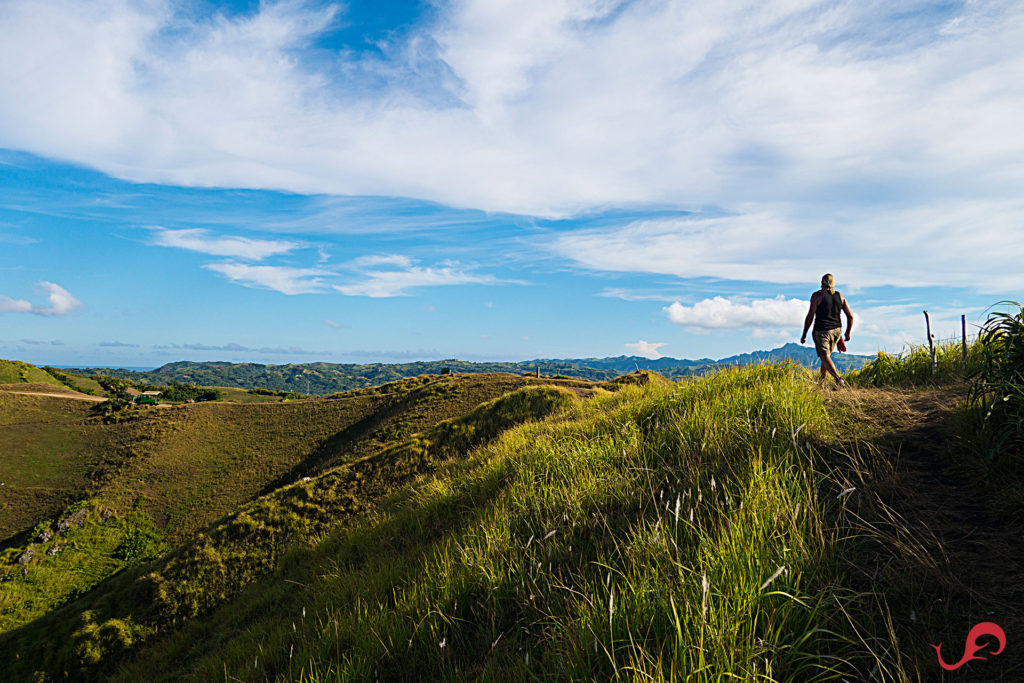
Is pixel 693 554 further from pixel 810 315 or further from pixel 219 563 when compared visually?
pixel 219 563

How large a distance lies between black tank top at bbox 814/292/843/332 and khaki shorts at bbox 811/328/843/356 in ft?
0.32

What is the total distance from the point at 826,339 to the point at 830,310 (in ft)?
2.68

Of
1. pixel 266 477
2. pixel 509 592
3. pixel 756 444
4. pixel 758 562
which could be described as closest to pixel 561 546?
pixel 509 592

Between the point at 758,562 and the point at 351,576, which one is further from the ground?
the point at 758,562

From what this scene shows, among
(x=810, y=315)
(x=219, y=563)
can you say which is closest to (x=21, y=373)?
(x=219, y=563)

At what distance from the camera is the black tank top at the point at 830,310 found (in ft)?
43.8

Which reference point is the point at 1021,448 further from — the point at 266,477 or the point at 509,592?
the point at 266,477

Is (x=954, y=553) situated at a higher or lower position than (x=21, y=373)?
higher

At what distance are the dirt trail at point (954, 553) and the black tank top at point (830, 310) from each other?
294 inches

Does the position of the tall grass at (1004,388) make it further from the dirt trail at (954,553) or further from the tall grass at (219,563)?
the tall grass at (219,563)

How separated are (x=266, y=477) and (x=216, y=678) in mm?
39752

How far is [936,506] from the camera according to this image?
4.71m

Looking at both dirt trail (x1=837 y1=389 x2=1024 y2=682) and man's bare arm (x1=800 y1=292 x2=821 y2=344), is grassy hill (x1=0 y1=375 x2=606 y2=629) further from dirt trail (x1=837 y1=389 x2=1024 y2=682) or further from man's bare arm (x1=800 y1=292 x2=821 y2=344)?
dirt trail (x1=837 y1=389 x2=1024 y2=682)

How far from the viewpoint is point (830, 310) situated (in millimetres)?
13383
